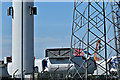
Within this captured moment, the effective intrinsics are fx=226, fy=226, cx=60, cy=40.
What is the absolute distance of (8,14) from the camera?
11070mm

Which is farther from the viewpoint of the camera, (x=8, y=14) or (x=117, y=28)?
(x=117, y=28)

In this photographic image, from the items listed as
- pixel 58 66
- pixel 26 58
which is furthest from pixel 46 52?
pixel 26 58

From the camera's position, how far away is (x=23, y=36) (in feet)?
36.9

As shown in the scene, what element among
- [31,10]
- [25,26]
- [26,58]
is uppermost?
[31,10]

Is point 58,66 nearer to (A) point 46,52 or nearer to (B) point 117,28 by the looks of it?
(A) point 46,52

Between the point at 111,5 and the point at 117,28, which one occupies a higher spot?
the point at 111,5

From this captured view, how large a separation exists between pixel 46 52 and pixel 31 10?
4916 mm

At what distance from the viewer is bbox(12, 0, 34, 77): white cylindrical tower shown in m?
11.2

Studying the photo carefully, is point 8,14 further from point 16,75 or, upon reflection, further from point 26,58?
point 16,75

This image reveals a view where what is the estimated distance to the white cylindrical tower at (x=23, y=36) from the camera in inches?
441

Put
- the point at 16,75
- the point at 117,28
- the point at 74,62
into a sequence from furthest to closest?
the point at 74,62
the point at 117,28
the point at 16,75

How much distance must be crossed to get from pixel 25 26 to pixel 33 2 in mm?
1320

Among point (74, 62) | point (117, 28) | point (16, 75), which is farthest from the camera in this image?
point (74, 62)

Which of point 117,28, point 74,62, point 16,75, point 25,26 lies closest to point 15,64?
point 16,75
